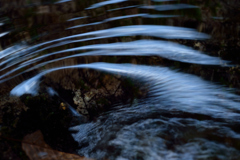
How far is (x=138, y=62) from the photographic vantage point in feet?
10.6

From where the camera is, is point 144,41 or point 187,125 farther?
point 144,41

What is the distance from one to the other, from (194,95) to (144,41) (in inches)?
53.2

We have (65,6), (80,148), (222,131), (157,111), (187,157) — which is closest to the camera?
(187,157)

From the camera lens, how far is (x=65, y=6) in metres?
3.69

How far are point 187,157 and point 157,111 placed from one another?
0.85m

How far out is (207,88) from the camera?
2834 millimetres

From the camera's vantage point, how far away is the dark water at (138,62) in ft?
6.99

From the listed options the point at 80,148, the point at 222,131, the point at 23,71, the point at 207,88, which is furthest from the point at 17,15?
the point at 222,131

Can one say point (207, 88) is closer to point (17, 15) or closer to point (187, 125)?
point (187, 125)

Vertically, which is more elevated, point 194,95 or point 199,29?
point 199,29

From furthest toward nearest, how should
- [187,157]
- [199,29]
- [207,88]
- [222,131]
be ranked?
[199,29] → [207,88] → [222,131] → [187,157]

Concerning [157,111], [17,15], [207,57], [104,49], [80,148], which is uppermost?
[17,15]

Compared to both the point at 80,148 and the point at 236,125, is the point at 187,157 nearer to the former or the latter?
the point at 236,125

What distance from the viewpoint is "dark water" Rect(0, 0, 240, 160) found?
2131 mm
